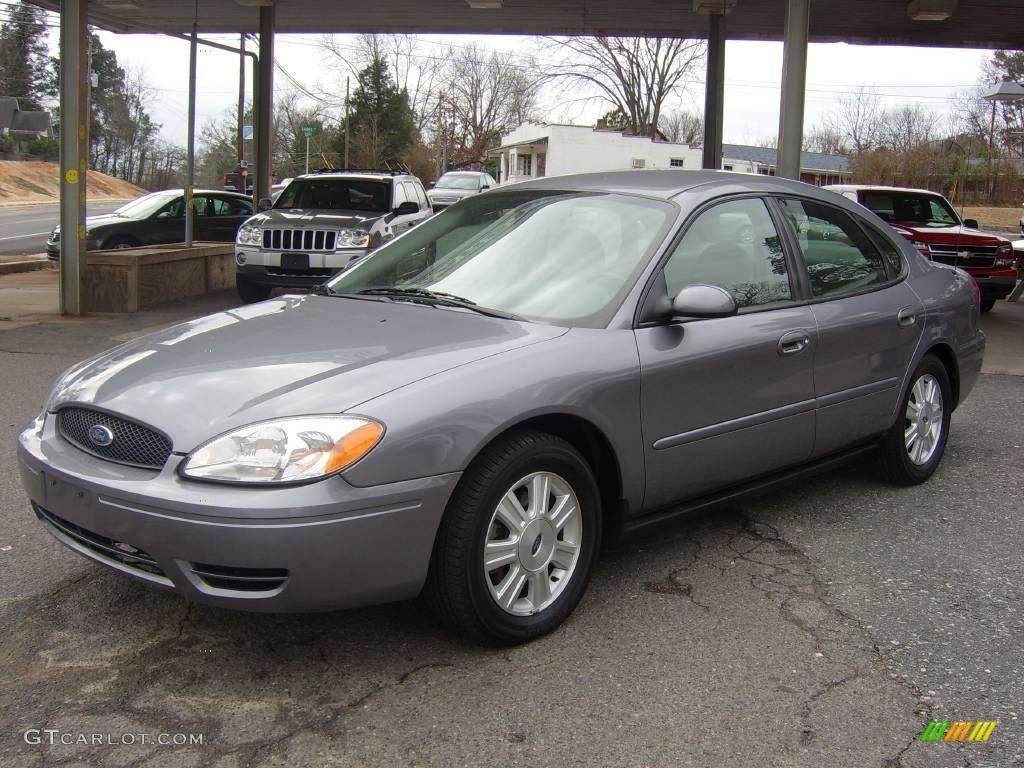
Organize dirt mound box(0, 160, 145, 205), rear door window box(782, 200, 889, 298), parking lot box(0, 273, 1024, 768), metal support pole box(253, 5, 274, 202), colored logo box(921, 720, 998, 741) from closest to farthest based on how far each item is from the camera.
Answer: parking lot box(0, 273, 1024, 768)
colored logo box(921, 720, 998, 741)
rear door window box(782, 200, 889, 298)
metal support pole box(253, 5, 274, 202)
dirt mound box(0, 160, 145, 205)

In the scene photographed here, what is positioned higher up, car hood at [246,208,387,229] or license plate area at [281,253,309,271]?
car hood at [246,208,387,229]

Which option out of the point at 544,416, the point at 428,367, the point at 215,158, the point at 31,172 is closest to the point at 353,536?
the point at 428,367

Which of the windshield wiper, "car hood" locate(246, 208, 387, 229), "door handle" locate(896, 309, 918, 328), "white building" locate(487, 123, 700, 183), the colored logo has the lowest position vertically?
the colored logo

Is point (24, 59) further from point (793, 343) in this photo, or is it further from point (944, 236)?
point (793, 343)

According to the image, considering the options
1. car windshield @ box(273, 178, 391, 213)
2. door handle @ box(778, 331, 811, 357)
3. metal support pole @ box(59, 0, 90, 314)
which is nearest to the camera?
door handle @ box(778, 331, 811, 357)

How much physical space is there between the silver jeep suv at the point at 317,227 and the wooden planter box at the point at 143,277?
1.07m

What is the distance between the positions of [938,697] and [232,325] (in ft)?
9.26

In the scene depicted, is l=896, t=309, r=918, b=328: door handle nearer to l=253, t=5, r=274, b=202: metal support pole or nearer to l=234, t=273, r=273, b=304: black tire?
l=234, t=273, r=273, b=304: black tire

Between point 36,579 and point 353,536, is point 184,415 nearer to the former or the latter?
point 353,536

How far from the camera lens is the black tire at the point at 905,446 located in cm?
504

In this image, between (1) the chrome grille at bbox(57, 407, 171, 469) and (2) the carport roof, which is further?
(2) the carport roof

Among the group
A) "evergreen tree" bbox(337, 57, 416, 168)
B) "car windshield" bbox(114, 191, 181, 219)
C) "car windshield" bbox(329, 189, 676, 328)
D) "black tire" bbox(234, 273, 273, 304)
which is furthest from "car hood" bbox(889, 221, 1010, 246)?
"evergreen tree" bbox(337, 57, 416, 168)

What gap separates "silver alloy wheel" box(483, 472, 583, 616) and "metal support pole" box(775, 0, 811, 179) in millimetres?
8637

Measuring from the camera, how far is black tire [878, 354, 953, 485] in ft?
16.5
